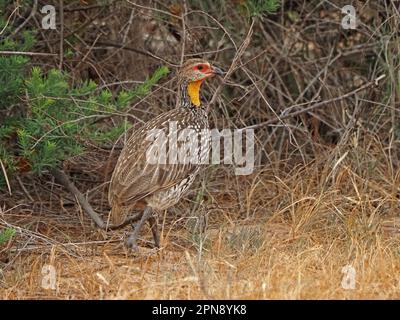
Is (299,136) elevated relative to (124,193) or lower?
elevated

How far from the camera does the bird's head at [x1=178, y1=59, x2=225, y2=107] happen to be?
6.08m

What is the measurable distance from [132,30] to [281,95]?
1320 millimetres

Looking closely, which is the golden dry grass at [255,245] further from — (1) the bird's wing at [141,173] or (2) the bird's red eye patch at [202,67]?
(2) the bird's red eye patch at [202,67]

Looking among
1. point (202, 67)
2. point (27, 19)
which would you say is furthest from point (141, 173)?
point (27, 19)

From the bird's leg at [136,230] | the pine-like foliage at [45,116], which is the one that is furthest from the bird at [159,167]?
the pine-like foliage at [45,116]

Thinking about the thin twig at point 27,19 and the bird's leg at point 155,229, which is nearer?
the bird's leg at point 155,229

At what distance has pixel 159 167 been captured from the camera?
5.81m

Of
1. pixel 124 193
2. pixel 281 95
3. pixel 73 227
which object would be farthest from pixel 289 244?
pixel 281 95

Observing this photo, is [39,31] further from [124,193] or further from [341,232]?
[341,232]

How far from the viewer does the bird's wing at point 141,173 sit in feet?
18.9

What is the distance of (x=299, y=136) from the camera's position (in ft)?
25.5

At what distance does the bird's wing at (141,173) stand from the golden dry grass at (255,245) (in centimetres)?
34

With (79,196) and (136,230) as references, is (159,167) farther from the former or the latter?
(79,196)

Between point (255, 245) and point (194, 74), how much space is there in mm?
1193
